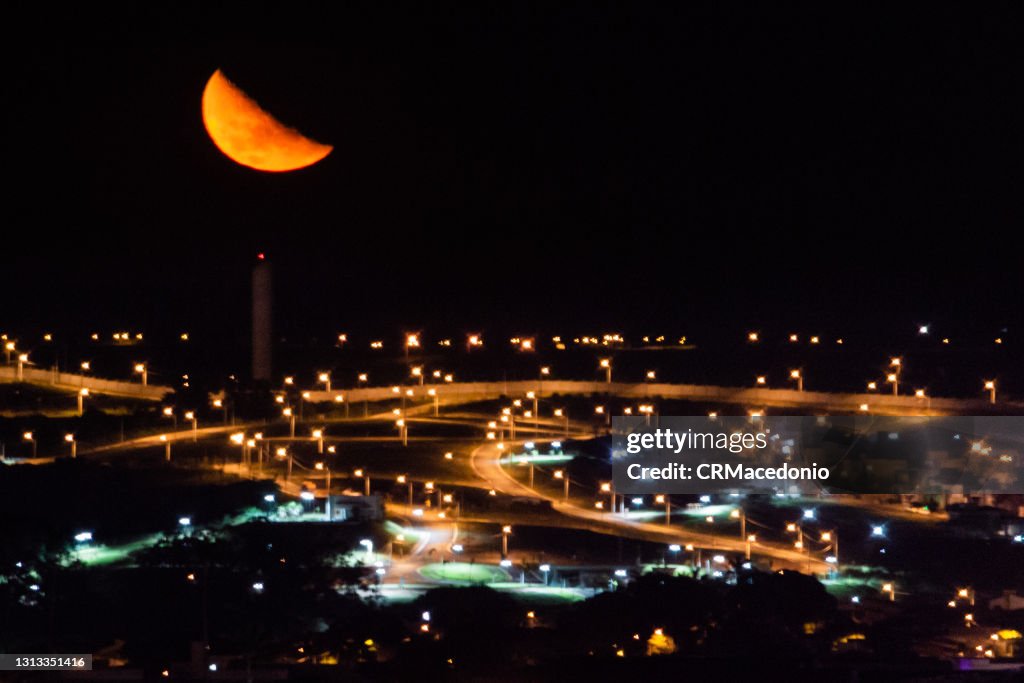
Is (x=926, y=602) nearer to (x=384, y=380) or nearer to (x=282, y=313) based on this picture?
(x=384, y=380)

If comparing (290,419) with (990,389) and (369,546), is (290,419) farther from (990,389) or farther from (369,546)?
(990,389)

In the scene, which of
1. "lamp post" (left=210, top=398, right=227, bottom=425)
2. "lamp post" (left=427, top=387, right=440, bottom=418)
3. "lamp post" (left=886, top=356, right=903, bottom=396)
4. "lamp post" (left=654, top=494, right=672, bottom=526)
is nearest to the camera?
"lamp post" (left=654, top=494, right=672, bottom=526)

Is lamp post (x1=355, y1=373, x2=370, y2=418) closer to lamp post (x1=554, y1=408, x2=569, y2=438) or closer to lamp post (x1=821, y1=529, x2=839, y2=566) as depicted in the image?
lamp post (x1=554, y1=408, x2=569, y2=438)

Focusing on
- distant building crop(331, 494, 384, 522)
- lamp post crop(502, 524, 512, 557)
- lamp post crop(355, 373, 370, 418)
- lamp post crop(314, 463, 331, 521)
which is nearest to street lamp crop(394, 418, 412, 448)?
lamp post crop(355, 373, 370, 418)

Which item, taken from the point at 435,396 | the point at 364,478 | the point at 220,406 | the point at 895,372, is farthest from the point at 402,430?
the point at 895,372

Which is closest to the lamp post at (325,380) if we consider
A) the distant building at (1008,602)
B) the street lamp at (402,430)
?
the street lamp at (402,430)

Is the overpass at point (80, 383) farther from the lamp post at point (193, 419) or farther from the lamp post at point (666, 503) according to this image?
the lamp post at point (666, 503)
